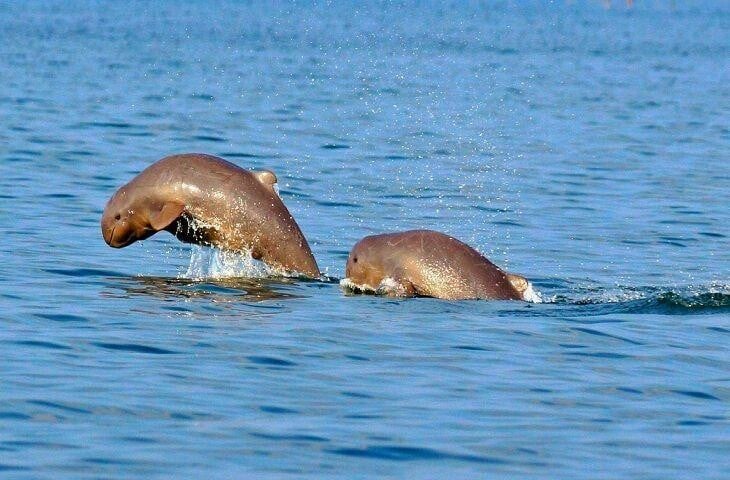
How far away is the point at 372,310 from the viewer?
1482cm

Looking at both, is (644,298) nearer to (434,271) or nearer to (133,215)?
(434,271)

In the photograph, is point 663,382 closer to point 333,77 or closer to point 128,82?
point 128,82

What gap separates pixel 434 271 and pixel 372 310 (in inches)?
31.1

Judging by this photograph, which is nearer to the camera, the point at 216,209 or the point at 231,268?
the point at 216,209

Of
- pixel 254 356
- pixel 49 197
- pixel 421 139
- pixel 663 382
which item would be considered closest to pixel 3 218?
pixel 49 197

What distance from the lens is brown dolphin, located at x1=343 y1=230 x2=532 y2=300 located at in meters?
15.2

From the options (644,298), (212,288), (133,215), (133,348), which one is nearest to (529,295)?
(644,298)

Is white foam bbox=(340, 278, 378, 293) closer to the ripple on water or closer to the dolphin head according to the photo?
the dolphin head

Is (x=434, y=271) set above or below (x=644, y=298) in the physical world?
above

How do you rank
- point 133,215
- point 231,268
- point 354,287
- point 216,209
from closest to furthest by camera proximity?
1. point 354,287
2. point 216,209
3. point 133,215
4. point 231,268

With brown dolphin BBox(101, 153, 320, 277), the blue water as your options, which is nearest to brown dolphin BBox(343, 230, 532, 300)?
the blue water

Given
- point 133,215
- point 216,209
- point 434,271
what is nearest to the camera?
point 434,271

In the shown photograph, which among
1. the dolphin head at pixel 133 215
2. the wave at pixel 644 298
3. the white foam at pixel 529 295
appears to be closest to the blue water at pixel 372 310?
the wave at pixel 644 298

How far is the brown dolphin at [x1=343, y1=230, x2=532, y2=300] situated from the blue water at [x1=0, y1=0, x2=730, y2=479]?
26 cm
